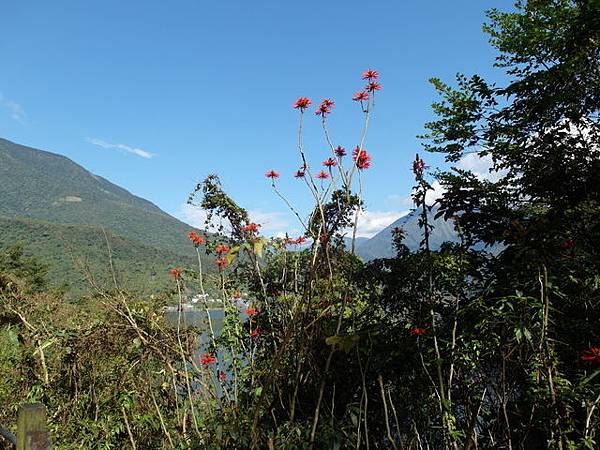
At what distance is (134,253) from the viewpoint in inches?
3457

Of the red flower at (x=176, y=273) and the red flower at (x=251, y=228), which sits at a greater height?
the red flower at (x=251, y=228)

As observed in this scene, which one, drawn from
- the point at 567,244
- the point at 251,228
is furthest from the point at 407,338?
the point at 251,228

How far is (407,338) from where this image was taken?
322cm

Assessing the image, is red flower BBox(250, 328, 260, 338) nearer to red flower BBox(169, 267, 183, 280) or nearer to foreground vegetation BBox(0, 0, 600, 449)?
foreground vegetation BBox(0, 0, 600, 449)

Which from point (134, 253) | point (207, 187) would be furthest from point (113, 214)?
point (207, 187)

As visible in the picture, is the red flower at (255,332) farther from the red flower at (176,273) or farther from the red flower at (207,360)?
the red flower at (176,273)

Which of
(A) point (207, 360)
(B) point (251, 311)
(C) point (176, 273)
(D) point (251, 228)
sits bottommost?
(A) point (207, 360)

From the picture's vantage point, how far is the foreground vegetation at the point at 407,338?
2197 mm

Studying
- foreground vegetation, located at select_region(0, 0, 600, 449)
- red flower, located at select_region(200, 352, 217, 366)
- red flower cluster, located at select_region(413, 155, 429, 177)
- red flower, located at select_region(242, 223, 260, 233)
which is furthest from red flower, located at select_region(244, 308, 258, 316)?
red flower cluster, located at select_region(413, 155, 429, 177)

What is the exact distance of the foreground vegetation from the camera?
2197mm

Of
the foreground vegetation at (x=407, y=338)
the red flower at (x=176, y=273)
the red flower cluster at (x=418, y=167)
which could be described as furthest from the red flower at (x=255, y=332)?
the red flower cluster at (x=418, y=167)

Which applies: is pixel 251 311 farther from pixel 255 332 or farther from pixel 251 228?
pixel 251 228

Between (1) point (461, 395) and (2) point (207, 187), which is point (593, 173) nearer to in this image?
(1) point (461, 395)

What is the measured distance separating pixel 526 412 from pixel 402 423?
32.2 inches
